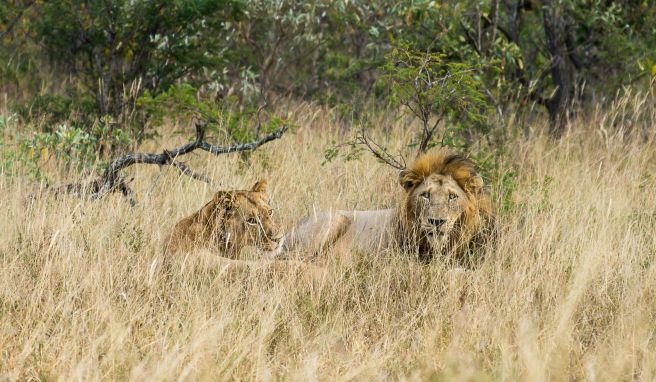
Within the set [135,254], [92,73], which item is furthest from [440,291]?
[92,73]

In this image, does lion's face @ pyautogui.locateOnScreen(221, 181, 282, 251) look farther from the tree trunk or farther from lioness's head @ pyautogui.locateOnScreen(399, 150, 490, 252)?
the tree trunk

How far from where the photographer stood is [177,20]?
9.77m

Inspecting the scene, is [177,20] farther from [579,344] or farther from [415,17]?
[579,344]

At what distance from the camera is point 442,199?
5.85m

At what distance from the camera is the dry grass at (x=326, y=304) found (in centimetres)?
419

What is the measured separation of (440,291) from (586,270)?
756 millimetres

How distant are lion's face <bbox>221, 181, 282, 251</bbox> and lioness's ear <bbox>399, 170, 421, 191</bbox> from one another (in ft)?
2.90

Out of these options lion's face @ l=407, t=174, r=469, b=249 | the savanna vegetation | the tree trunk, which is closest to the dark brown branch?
the savanna vegetation

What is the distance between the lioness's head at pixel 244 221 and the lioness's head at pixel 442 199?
828mm

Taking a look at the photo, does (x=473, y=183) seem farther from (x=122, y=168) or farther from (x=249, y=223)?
(x=122, y=168)

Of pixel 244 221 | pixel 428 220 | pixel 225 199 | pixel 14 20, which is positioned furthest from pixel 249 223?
pixel 14 20

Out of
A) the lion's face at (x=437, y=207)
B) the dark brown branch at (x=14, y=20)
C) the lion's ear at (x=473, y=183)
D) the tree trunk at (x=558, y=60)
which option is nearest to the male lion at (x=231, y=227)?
the lion's face at (x=437, y=207)

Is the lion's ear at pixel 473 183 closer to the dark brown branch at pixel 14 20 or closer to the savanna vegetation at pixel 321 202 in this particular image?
the savanna vegetation at pixel 321 202

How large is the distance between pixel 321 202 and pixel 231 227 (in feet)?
5.03
